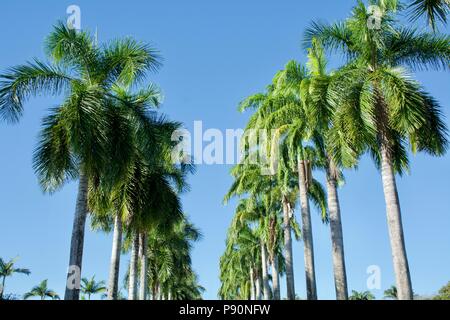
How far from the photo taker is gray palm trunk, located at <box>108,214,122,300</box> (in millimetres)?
21672

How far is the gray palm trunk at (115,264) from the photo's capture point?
2167cm

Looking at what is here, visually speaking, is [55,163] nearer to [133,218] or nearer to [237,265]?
[133,218]

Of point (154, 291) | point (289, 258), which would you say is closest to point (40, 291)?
point (154, 291)

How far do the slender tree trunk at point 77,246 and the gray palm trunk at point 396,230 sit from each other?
9.99m

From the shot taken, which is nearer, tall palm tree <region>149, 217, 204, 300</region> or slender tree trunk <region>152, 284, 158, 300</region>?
tall palm tree <region>149, 217, 204, 300</region>

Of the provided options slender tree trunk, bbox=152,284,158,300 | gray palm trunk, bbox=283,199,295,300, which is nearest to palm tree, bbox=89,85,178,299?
gray palm trunk, bbox=283,199,295,300

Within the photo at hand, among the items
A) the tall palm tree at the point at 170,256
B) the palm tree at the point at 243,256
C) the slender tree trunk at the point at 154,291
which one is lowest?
the slender tree trunk at the point at 154,291

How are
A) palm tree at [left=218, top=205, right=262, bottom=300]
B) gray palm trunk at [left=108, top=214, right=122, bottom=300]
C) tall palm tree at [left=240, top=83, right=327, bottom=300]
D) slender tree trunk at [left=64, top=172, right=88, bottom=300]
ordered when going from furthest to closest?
palm tree at [left=218, top=205, right=262, bottom=300] < tall palm tree at [left=240, top=83, right=327, bottom=300] < gray palm trunk at [left=108, top=214, right=122, bottom=300] < slender tree trunk at [left=64, top=172, right=88, bottom=300]

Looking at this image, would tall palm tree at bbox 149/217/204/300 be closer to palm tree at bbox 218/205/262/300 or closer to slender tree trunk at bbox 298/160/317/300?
palm tree at bbox 218/205/262/300

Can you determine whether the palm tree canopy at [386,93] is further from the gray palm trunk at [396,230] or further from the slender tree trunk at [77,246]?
the slender tree trunk at [77,246]

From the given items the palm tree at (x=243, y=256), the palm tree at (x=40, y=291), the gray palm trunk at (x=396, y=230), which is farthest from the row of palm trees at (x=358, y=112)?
the palm tree at (x=40, y=291)

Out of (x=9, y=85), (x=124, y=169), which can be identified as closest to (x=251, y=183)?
(x=124, y=169)
